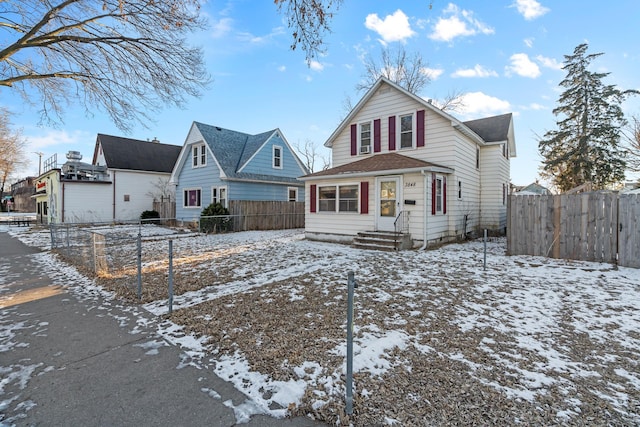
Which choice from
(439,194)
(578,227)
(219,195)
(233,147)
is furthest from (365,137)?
(233,147)

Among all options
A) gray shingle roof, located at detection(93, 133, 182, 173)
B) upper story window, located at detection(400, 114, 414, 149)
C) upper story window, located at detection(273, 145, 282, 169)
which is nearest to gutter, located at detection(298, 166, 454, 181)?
upper story window, located at detection(400, 114, 414, 149)

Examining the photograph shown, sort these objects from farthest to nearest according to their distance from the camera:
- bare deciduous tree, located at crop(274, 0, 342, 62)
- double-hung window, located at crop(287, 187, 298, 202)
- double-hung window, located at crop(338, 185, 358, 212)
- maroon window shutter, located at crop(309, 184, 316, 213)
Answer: double-hung window, located at crop(287, 187, 298, 202) < maroon window shutter, located at crop(309, 184, 316, 213) < double-hung window, located at crop(338, 185, 358, 212) < bare deciduous tree, located at crop(274, 0, 342, 62)

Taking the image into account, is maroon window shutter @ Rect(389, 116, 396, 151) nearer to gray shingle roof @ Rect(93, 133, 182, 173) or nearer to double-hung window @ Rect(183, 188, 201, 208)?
double-hung window @ Rect(183, 188, 201, 208)

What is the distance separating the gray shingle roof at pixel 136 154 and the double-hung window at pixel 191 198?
7.38 meters

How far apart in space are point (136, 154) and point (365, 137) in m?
21.5

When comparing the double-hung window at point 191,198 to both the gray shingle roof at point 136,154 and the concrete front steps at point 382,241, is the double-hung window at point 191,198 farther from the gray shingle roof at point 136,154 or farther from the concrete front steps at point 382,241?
the concrete front steps at point 382,241

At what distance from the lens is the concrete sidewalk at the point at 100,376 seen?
7.86ft

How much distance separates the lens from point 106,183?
22609 mm

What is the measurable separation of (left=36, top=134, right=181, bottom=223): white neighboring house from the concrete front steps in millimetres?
21139

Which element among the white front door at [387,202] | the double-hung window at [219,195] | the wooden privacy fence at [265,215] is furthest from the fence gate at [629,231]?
the double-hung window at [219,195]

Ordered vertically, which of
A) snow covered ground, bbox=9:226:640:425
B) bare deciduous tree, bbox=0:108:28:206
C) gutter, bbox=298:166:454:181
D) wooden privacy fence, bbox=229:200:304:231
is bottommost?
snow covered ground, bbox=9:226:640:425

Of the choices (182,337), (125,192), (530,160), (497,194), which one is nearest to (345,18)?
(182,337)

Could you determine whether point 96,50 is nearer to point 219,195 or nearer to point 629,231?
point 219,195

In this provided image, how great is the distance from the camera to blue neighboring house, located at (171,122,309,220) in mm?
17953
